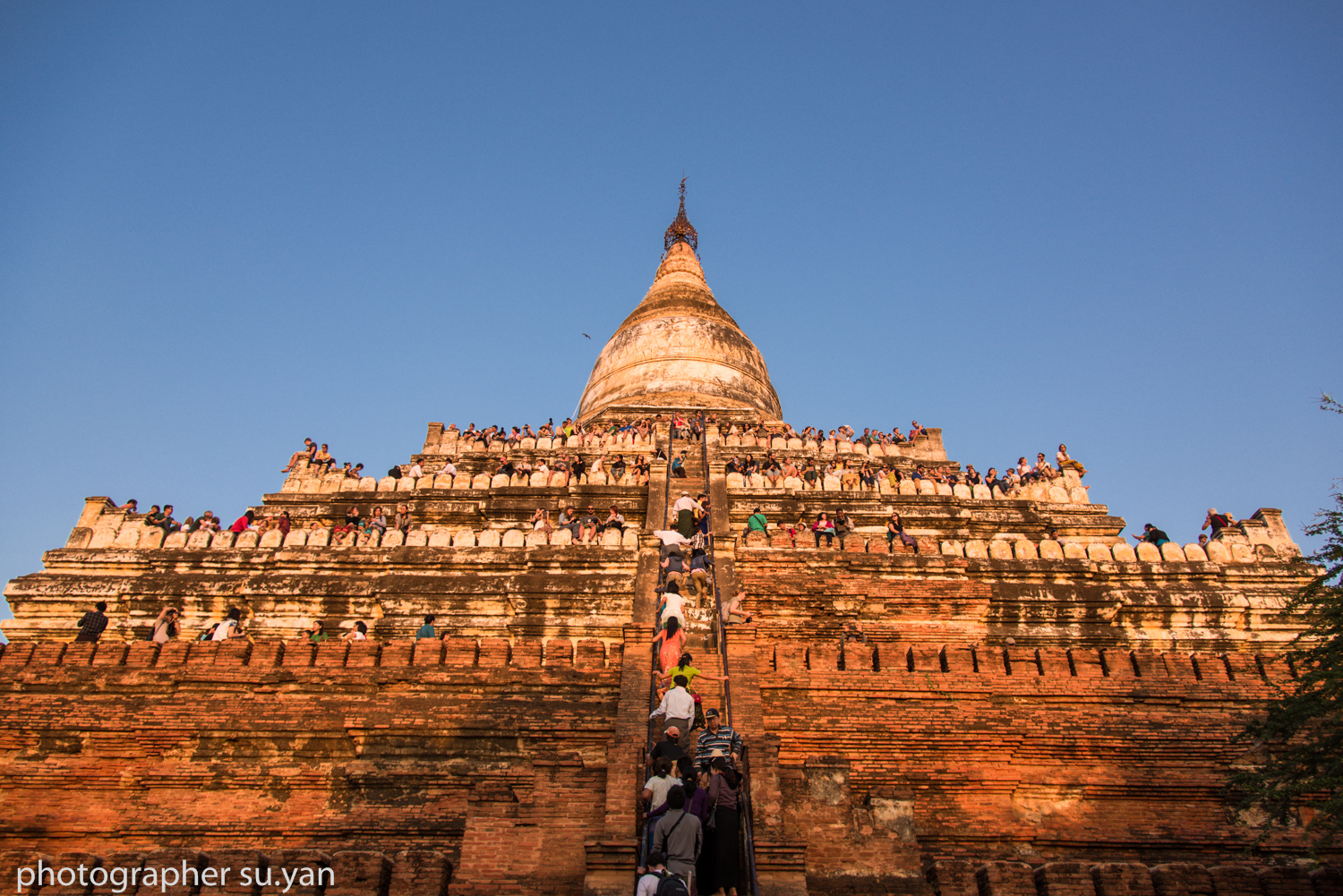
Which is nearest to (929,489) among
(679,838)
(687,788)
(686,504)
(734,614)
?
(686,504)

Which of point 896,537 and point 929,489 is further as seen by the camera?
point 929,489

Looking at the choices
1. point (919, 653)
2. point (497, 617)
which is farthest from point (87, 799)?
point (919, 653)

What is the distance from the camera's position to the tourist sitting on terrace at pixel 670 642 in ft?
41.4

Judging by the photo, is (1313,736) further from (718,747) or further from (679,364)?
(679,364)

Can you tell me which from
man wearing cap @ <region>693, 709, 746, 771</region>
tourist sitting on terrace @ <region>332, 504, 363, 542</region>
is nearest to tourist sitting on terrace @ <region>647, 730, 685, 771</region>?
man wearing cap @ <region>693, 709, 746, 771</region>

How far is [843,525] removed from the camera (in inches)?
819

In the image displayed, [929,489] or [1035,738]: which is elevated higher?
[929,489]

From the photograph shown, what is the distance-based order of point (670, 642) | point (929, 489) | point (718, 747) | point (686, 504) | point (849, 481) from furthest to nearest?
point (849, 481) < point (929, 489) < point (686, 504) < point (670, 642) < point (718, 747)

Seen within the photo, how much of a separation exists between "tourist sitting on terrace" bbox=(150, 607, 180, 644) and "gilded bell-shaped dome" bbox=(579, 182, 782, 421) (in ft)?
58.5

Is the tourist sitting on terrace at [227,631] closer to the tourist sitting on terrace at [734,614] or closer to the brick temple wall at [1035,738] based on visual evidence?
the tourist sitting on terrace at [734,614]

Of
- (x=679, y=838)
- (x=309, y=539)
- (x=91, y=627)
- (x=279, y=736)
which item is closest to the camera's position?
(x=679, y=838)

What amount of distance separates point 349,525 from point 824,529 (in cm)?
946

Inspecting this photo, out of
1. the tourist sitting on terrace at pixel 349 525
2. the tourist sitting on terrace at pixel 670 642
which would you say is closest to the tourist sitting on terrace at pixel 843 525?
the tourist sitting on terrace at pixel 670 642

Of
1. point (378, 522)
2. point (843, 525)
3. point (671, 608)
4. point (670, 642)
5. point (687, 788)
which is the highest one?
point (378, 522)
